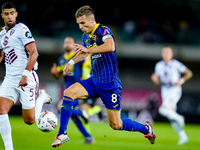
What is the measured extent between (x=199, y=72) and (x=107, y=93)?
1834 centimetres

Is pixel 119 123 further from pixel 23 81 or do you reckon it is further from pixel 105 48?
pixel 23 81

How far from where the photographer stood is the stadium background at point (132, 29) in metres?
21.1

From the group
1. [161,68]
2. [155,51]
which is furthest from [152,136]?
[155,51]

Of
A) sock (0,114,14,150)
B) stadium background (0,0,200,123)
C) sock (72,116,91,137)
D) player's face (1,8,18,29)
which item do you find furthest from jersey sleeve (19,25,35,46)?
stadium background (0,0,200,123)

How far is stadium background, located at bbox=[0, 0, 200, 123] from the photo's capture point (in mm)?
21109

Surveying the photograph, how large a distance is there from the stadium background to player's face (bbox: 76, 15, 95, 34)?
13.7 meters

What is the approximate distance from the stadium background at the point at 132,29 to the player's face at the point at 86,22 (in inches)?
541

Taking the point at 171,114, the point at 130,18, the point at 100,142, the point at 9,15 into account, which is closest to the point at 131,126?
the point at 9,15

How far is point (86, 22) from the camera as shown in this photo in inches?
231

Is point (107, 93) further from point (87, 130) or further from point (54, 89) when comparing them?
point (54, 89)

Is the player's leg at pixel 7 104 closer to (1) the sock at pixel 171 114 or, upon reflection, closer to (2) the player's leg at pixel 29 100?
(2) the player's leg at pixel 29 100

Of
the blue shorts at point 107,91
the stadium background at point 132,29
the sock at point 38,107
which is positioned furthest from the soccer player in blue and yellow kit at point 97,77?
the stadium background at point 132,29

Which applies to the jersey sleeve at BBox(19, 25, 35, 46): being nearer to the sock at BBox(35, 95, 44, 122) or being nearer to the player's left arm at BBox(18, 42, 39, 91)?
the player's left arm at BBox(18, 42, 39, 91)

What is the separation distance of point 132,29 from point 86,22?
1656 centimetres
